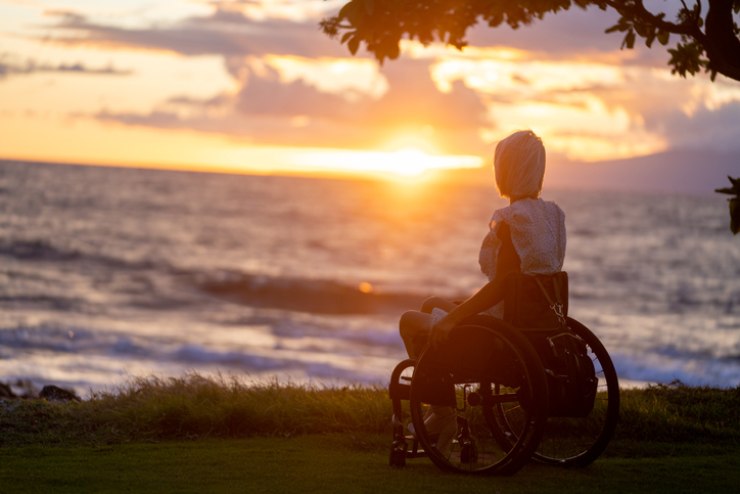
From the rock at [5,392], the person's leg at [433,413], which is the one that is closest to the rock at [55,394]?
the rock at [5,392]

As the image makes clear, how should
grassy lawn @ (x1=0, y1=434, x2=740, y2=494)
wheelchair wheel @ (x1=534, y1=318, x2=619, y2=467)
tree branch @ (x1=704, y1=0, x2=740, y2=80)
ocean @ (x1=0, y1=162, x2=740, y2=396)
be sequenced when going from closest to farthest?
grassy lawn @ (x1=0, y1=434, x2=740, y2=494)
wheelchair wheel @ (x1=534, y1=318, x2=619, y2=467)
tree branch @ (x1=704, y1=0, x2=740, y2=80)
ocean @ (x1=0, y1=162, x2=740, y2=396)

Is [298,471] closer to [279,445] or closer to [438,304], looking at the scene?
[279,445]

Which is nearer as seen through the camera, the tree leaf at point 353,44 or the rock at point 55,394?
the tree leaf at point 353,44

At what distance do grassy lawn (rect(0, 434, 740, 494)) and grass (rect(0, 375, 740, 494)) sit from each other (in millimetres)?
11

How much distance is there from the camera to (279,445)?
646 centimetres

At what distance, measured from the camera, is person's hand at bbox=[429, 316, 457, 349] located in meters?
5.46

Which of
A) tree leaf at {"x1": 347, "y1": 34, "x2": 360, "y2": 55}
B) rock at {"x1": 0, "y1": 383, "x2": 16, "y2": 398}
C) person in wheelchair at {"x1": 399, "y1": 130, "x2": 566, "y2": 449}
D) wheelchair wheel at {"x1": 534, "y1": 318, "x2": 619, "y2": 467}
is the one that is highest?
tree leaf at {"x1": 347, "y1": 34, "x2": 360, "y2": 55}

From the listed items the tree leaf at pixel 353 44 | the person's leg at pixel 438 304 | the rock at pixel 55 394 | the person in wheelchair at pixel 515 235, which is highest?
the tree leaf at pixel 353 44

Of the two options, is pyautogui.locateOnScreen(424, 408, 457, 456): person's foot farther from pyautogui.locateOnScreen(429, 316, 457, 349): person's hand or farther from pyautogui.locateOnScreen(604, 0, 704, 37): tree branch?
pyautogui.locateOnScreen(604, 0, 704, 37): tree branch

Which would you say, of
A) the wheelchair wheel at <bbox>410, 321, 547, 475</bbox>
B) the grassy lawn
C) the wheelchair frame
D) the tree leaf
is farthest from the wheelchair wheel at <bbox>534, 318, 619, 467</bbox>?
the tree leaf

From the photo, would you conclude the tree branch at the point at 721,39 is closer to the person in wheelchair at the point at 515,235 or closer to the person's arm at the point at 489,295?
the person in wheelchair at the point at 515,235

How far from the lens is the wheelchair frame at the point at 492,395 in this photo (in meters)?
5.22

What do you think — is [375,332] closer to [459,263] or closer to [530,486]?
[530,486]

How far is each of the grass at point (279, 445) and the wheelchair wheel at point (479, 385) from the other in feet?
0.58
